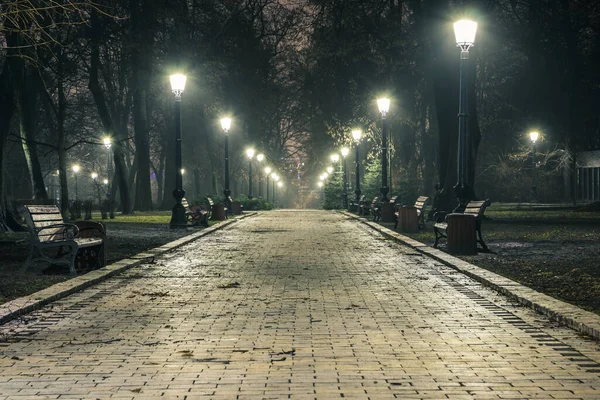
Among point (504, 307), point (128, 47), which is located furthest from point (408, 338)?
point (128, 47)

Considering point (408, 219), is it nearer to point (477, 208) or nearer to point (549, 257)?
point (477, 208)

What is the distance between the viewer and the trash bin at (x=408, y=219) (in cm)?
2642

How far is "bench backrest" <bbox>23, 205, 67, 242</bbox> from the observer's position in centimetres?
1314

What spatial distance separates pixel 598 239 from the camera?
2145cm

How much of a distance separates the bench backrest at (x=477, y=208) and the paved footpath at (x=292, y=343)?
4553 millimetres

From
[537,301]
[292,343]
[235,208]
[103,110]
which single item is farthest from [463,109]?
[235,208]

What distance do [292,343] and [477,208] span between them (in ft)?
36.4

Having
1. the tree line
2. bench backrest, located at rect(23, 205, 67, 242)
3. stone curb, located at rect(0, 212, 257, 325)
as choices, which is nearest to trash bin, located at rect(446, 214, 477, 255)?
stone curb, located at rect(0, 212, 257, 325)

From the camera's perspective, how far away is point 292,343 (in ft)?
25.8

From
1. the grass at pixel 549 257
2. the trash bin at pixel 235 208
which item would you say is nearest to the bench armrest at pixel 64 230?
the grass at pixel 549 257

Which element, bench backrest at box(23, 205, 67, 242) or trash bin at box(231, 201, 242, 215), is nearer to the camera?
bench backrest at box(23, 205, 67, 242)

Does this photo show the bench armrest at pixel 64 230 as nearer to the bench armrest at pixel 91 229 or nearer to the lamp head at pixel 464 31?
the bench armrest at pixel 91 229

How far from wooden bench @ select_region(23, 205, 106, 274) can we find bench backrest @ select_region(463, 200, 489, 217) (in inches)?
308

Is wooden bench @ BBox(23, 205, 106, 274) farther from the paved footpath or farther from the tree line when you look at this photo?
the tree line
